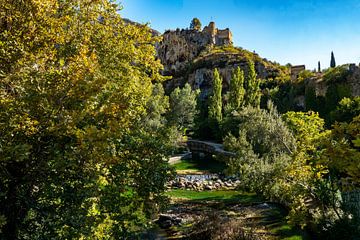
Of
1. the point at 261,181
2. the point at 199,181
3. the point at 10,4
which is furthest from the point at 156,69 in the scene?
the point at 199,181

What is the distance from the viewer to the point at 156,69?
12.0 metres

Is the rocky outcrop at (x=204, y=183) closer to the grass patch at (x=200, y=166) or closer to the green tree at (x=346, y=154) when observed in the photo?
the grass patch at (x=200, y=166)

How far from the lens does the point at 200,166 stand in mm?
47750

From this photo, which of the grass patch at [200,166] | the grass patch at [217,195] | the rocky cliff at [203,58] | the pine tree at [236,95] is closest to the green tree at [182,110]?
the pine tree at [236,95]

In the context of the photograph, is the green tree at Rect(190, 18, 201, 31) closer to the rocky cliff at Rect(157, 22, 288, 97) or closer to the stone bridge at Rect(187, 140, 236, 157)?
the rocky cliff at Rect(157, 22, 288, 97)

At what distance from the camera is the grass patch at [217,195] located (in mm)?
27958

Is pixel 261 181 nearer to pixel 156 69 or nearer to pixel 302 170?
pixel 302 170

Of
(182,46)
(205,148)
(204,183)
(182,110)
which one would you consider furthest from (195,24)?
(204,183)

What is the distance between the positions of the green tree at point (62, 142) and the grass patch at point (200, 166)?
35942mm

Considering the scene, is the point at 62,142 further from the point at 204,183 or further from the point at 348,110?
the point at 348,110

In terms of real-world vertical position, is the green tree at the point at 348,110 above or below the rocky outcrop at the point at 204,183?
above

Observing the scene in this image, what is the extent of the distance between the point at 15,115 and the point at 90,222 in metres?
2.53

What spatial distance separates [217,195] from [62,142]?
26.2m

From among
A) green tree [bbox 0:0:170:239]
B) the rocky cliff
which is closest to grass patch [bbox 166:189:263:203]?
green tree [bbox 0:0:170:239]
